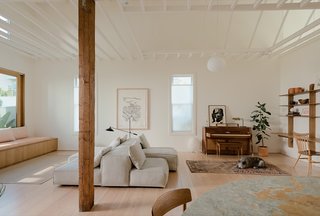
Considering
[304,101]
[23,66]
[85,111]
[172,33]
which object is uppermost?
[172,33]

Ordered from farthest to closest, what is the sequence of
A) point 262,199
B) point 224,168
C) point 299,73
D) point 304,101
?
1. point 299,73
2. point 304,101
3. point 224,168
4. point 262,199

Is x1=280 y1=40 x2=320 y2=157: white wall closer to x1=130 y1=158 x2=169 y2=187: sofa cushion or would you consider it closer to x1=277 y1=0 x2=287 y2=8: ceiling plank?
x1=277 y1=0 x2=287 y2=8: ceiling plank

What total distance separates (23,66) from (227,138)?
682 cm

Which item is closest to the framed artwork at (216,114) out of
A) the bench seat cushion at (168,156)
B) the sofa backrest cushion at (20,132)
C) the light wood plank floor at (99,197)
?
the bench seat cushion at (168,156)

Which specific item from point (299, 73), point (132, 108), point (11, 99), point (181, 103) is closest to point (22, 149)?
point (11, 99)

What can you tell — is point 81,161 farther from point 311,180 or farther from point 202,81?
point 202,81

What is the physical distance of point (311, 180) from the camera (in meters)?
1.75

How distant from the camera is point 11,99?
6.99 m

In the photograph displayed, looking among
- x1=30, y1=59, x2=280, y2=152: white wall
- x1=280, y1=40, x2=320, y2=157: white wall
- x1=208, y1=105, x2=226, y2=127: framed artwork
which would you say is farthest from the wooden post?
x1=280, y1=40, x2=320, y2=157: white wall

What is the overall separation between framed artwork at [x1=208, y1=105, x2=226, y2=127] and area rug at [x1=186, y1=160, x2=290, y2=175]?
5.80 feet

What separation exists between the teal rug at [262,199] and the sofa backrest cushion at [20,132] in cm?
697

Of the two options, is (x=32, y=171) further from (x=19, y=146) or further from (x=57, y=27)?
(x=57, y=27)

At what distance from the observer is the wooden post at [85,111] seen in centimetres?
307

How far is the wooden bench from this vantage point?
17.7 ft
